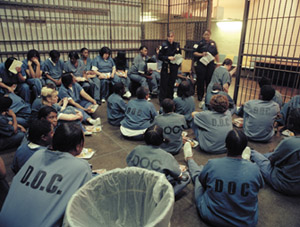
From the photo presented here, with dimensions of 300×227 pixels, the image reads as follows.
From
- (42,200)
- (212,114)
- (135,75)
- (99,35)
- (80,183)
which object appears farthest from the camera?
(99,35)

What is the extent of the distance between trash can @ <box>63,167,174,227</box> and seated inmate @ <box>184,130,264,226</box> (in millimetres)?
702

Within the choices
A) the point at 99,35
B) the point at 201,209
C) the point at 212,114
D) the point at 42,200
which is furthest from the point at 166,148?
the point at 99,35

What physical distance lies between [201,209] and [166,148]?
125 cm

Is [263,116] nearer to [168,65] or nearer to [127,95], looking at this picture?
[168,65]

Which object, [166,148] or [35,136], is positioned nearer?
[35,136]

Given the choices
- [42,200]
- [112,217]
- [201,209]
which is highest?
[42,200]

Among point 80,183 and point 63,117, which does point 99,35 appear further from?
point 80,183

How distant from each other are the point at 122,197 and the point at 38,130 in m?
1.16

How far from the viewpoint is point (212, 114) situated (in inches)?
126

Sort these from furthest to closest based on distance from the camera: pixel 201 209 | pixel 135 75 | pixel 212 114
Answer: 1. pixel 135 75
2. pixel 212 114
3. pixel 201 209

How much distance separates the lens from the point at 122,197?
1536 mm

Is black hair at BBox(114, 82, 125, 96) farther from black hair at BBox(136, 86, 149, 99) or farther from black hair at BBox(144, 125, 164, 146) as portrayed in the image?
black hair at BBox(144, 125, 164, 146)

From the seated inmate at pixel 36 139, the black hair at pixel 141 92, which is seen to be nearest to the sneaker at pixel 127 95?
the black hair at pixel 141 92

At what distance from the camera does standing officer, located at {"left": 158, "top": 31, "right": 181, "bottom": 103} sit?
17.5 ft
